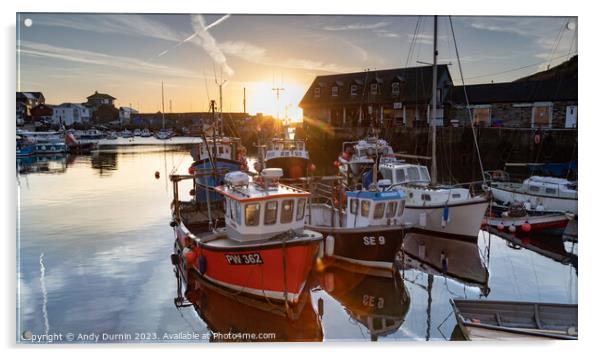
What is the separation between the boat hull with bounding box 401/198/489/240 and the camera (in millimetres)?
11969

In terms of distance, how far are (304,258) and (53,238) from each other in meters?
8.17

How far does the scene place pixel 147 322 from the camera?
765cm

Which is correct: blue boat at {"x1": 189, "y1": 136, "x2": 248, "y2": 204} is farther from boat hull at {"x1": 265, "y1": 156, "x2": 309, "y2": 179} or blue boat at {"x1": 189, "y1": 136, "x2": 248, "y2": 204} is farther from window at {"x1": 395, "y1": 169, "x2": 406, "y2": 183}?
window at {"x1": 395, "y1": 169, "x2": 406, "y2": 183}

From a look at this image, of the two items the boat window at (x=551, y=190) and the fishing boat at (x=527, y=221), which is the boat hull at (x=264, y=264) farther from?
the boat window at (x=551, y=190)

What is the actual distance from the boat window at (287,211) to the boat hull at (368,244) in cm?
170

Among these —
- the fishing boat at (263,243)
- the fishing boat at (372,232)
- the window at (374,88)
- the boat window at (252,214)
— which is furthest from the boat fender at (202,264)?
the window at (374,88)

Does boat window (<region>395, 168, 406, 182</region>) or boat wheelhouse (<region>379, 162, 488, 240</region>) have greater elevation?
boat window (<region>395, 168, 406, 182</region>)

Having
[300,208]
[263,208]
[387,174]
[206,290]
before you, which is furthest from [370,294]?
[387,174]

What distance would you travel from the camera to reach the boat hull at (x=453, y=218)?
12.0 meters

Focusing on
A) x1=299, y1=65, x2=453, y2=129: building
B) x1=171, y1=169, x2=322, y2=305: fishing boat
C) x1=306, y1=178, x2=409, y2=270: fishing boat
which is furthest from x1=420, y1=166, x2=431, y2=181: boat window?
x1=171, y1=169, x2=322, y2=305: fishing boat

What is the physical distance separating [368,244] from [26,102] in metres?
6.89

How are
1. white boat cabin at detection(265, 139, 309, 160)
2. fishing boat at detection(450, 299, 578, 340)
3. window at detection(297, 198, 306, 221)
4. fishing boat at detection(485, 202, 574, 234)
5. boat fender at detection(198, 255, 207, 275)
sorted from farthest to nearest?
1. white boat cabin at detection(265, 139, 309, 160)
2. fishing boat at detection(485, 202, 574, 234)
3. boat fender at detection(198, 255, 207, 275)
4. window at detection(297, 198, 306, 221)
5. fishing boat at detection(450, 299, 578, 340)

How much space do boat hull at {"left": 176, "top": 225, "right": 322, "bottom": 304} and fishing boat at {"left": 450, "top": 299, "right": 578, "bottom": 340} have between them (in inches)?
97.1

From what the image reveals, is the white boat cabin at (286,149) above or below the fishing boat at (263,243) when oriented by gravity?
above
